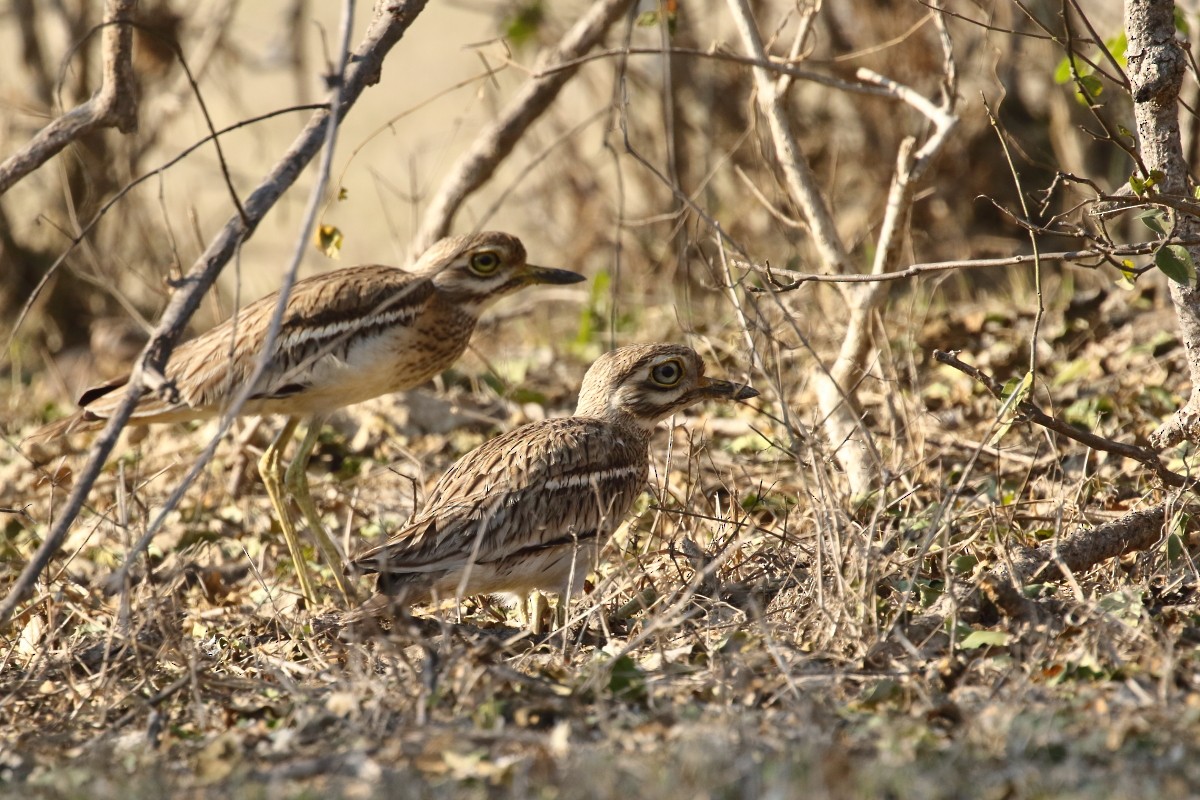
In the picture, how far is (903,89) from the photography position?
4.92 meters

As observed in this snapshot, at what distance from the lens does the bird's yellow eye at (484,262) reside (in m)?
5.65

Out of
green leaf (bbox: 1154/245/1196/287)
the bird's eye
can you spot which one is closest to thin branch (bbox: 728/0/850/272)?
the bird's eye

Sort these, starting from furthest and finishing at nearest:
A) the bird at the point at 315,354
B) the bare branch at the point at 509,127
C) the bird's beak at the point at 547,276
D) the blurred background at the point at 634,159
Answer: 1. the blurred background at the point at 634,159
2. the bare branch at the point at 509,127
3. the bird's beak at the point at 547,276
4. the bird at the point at 315,354

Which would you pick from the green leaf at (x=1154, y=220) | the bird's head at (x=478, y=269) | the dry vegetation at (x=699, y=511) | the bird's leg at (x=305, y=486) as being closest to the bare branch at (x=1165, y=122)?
the green leaf at (x=1154, y=220)

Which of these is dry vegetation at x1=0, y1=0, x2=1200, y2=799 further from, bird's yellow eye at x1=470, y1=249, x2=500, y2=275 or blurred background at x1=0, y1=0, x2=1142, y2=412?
bird's yellow eye at x1=470, y1=249, x2=500, y2=275

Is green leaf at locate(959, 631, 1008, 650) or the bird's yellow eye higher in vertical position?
the bird's yellow eye

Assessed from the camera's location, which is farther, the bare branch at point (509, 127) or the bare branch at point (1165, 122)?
the bare branch at point (509, 127)

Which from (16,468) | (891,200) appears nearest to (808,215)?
(891,200)

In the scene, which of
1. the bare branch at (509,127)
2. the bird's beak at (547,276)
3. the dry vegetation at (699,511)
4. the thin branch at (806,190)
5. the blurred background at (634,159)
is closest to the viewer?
the dry vegetation at (699,511)

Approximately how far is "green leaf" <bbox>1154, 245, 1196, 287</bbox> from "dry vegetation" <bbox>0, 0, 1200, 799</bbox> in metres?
0.29

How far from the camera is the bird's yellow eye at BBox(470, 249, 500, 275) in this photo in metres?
5.65

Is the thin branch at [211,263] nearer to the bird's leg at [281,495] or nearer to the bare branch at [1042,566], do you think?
the bird's leg at [281,495]

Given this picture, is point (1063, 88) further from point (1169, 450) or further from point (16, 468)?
point (16, 468)

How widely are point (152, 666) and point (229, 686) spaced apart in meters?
0.26
